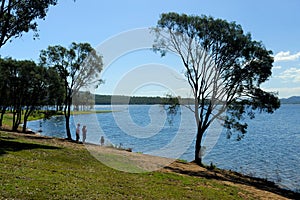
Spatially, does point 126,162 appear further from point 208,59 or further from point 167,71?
point 208,59

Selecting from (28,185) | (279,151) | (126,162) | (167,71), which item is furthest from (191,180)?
(279,151)

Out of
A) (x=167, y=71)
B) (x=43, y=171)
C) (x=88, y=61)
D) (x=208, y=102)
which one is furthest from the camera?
(x=88, y=61)

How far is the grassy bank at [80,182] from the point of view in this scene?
35.0 ft

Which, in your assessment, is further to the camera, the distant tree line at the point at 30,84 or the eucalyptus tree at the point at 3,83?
the eucalyptus tree at the point at 3,83

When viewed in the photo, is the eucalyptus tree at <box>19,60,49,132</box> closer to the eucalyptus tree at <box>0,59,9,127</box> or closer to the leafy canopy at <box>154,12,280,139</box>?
the eucalyptus tree at <box>0,59,9,127</box>

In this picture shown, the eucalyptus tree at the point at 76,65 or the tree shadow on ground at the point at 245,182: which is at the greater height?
the eucalyptus tree at the point at 76,65

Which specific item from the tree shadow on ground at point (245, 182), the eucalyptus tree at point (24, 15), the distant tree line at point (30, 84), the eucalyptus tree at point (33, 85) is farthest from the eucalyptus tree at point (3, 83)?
the tree shadow on ground at point (245, 182)

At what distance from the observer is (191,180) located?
1789 cm

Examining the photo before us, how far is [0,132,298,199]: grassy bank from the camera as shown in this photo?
420 inches

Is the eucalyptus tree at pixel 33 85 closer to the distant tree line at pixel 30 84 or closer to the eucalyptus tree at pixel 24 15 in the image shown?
the distant tree line at pixel 30 84

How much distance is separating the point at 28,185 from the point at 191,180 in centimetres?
1061

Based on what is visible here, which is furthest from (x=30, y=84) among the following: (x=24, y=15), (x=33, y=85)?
(x=24, y=15)

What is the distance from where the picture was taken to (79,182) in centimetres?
1267

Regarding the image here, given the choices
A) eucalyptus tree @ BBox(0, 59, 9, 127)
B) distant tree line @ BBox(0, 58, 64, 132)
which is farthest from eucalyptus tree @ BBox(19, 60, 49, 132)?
eucalyptus tree @ BBox(0, 59, 9, 127)
